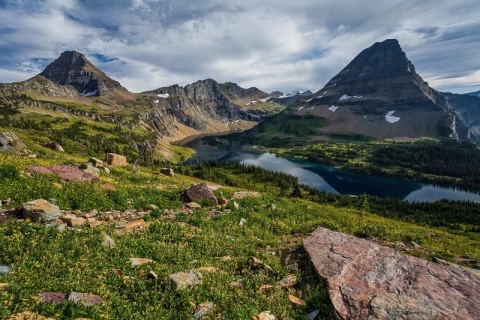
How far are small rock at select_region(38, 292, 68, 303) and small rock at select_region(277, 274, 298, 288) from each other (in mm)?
8208

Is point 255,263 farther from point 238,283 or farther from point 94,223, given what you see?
point 94,223

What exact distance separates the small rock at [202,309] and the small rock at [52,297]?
410 cm

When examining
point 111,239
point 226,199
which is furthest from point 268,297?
point 226,199

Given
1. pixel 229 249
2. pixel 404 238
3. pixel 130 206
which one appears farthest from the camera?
pixel 404 238

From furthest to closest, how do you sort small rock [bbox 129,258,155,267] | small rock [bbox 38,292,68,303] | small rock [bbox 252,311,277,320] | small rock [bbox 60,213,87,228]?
small rock [bbox 60,213,87,228], small rock [bbox 129,258,155,267], small rock [bbox 252,311,277,320], small rock [bbox 38,292,68,303]

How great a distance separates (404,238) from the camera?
24375 mm

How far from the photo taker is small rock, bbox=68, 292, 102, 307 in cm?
879

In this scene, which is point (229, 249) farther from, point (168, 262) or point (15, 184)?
point (15, 184)

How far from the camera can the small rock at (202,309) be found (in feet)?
32.1

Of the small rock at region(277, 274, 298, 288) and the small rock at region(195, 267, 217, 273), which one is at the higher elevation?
the small rock at region(195, 267, 217, 273)

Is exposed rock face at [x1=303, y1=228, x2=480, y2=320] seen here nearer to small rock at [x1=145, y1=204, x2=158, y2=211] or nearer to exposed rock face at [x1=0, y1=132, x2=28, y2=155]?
small rock at [x1=145, y1=204, x2=158, y2=211]

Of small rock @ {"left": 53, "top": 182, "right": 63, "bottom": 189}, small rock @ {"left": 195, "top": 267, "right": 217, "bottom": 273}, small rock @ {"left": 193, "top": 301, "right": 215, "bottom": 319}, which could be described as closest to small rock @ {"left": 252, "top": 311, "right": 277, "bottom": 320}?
small rock @ {"left": 193, "top": 301, "right": 215, "bottom": 319}

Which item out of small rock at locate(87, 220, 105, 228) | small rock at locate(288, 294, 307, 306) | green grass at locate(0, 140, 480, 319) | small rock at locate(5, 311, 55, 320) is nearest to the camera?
small rock at locate(5, 311, 55, 320)

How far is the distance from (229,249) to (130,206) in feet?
30.0
